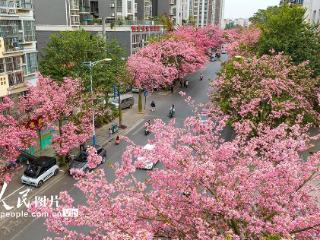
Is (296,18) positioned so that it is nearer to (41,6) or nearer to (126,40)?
(126,40)

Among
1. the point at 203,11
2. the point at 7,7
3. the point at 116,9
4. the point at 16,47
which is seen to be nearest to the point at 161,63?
the point at 116,9

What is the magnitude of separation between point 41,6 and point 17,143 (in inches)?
1458

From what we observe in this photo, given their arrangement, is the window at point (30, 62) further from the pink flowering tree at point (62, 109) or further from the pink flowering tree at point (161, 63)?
the pink flowering tree at point (161, 63)

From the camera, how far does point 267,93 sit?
25484 millimetres

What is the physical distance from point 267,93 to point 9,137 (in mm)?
17763

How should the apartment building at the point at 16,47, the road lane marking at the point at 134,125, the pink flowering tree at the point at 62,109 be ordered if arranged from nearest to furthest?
the apartment building at the point at 16,47 → the pink flowering tree at the point at 62,109 → the road lane marking at the point at 134,125

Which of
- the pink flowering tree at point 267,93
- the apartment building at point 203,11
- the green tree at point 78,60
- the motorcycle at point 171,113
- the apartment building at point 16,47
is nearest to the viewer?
the pink flowering tree at point 267,93

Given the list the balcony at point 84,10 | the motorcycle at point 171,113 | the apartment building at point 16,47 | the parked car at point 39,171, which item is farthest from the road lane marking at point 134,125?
the balcony at point 84,10

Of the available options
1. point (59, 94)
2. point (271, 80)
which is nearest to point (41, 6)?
point (59, 94)

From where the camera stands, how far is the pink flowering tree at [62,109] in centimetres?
2698

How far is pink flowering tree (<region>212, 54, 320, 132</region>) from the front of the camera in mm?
25234

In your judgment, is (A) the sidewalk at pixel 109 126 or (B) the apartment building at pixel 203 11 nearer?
(A) the sidewalk at pixel 109 126

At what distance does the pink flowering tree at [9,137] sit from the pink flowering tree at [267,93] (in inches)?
588

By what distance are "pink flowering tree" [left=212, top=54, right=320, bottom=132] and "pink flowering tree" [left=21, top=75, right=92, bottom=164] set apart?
11.5 m
